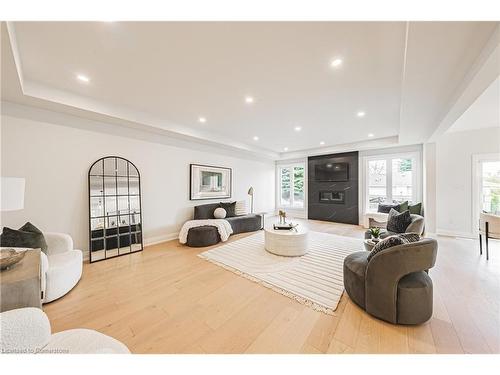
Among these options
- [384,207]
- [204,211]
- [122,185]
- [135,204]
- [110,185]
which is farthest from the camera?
[384,207]

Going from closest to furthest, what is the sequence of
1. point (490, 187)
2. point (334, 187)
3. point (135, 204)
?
point (135, 204), point (490, 187), point (334, 187)

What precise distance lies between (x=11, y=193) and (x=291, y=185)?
7.52 metres

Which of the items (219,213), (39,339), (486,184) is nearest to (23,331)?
(39,339)

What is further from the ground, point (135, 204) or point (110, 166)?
point (110, 166)

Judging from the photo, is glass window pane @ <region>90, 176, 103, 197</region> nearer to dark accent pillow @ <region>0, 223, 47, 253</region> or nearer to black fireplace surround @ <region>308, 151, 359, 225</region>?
dark accent pillow @ <region>0, 223, 47, 253</region>

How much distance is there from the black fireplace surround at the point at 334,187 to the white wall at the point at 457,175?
80.6 inches

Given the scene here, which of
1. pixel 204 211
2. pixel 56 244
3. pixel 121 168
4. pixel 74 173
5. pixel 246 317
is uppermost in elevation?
pixel 121 168

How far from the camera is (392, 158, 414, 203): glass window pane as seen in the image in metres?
5.56

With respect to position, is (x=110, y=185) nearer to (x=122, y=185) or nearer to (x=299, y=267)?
(x=122, y=185)

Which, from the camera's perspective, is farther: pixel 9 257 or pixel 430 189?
pixel 430 189

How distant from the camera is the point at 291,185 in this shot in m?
8.02

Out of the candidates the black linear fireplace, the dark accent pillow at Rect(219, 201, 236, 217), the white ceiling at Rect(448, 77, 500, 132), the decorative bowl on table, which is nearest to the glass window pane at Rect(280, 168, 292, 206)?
the black linear fireplace

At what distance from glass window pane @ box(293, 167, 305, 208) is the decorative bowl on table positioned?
744 centimetres
